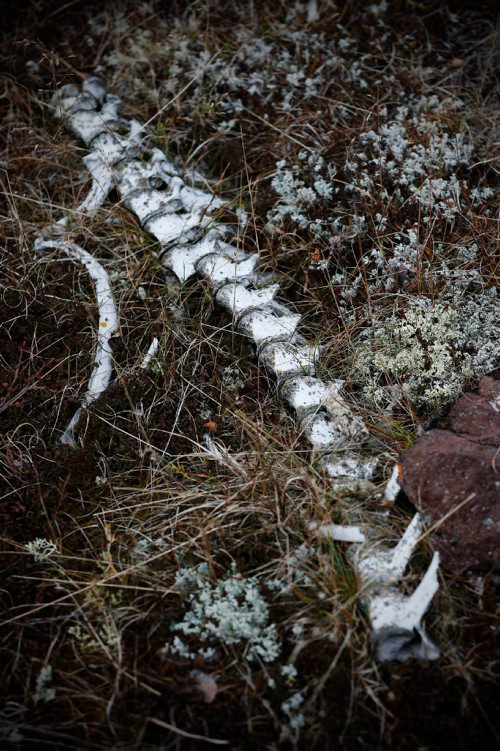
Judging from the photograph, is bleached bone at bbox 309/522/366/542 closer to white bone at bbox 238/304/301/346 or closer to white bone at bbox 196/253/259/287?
white bone at bbox 238/304/301/346

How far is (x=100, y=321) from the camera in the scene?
351 centimetres

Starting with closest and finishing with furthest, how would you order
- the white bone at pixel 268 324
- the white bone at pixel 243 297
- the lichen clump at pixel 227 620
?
the lichen clump at pixel 227 620, the white bone at pixel 268 324, the white bone at pixel 243 297

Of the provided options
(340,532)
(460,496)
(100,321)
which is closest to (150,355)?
(100,321)

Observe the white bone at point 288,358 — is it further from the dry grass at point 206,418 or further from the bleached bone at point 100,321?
the bleached bone at point 100,321

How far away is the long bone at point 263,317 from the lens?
2.33 meters

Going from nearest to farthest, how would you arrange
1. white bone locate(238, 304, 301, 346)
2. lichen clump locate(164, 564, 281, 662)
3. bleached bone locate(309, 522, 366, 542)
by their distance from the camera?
lichen clump locate(164, 564, 281, 662) → bleached bone locate(309, 522, 366, 542) → white bone locate(238, 304, 301, 346)

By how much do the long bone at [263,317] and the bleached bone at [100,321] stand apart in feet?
1.30

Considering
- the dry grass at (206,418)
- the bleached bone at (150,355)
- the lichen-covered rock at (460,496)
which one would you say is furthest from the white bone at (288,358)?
the lichen-covered rock at (460,496)

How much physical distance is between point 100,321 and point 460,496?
2190 mm

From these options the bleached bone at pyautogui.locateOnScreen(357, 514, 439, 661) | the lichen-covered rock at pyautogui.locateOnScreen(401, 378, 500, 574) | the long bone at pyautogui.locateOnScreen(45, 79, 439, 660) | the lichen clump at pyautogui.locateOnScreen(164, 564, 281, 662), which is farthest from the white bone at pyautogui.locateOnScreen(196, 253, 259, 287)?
the bleached bone at pyautogui.locateOnScreen(357, 514, 439, 661)

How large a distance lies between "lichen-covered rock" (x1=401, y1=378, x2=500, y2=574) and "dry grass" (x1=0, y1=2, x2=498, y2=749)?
137 millimetres

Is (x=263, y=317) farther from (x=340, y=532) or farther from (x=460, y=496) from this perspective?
(x=460, y=496)

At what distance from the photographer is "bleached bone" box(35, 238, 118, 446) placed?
3.22 meters

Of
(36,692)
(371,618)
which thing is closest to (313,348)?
(371,618)
